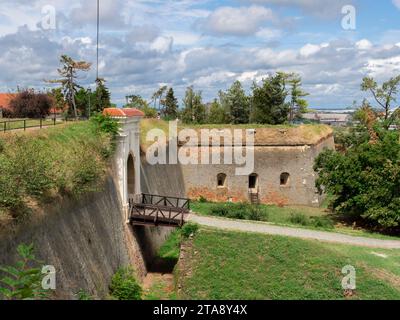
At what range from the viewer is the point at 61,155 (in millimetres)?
14023

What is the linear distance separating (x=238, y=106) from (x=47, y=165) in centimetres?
4015

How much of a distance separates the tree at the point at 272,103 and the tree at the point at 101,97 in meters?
14.2

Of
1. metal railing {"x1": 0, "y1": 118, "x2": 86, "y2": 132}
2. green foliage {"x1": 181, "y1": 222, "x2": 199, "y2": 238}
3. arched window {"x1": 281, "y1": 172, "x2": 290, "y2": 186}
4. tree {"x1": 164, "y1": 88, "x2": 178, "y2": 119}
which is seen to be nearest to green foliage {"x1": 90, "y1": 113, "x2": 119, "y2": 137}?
metal railing {"x1": 0, "y1": 118, "x2": 86, "y2": 132}

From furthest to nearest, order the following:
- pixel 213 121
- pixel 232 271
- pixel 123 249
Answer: pixel 213 121 < pixel 123 249 < pixel 232 271

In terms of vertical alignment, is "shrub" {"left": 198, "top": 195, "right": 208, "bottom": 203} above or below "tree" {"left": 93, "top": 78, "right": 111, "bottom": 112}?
below

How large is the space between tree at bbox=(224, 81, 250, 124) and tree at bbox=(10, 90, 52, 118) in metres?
28.5

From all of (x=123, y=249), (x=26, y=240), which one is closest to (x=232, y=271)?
(x=123, y=249)

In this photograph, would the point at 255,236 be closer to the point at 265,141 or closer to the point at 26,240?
the point at 26,240

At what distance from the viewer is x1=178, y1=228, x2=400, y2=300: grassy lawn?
15000mm

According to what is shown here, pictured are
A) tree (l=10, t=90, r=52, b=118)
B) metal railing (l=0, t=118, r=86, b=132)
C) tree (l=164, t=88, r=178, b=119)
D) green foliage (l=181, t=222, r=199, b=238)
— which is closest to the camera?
metal railing (l=0, t=118, r=86, b=132)

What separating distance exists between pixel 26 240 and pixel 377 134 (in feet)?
70.5

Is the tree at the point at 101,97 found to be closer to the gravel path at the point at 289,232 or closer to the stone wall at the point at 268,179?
the stone wall at the point at 268,179

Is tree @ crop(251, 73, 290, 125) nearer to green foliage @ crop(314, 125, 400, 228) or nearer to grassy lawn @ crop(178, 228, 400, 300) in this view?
green foliage @ crop(314, 125, 400, 228)

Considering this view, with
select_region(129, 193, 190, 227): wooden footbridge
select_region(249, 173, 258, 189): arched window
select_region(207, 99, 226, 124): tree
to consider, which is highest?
select_region(207, 99, 226, 124): tree
